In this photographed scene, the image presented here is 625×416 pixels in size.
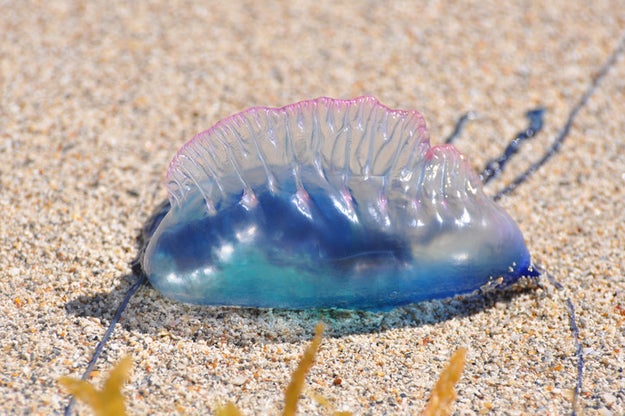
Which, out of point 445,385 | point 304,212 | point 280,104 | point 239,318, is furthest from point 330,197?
point 280,104

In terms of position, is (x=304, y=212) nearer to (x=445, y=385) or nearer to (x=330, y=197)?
(x=330, y=197)

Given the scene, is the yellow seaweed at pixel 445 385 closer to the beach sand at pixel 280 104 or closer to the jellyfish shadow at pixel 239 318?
the beach sand at pixel 280 104

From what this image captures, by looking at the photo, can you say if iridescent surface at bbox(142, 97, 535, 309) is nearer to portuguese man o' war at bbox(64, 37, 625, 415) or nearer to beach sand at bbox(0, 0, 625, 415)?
portuguese man o' war at bbox(64, 37, 625, 415)

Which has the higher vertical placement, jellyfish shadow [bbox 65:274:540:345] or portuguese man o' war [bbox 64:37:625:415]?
portuguese man o' war [bbox 64:37:625:415]

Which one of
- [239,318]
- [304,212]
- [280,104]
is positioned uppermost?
[304,212]

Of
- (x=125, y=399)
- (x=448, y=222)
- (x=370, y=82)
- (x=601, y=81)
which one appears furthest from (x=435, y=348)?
(x=601, y=81)

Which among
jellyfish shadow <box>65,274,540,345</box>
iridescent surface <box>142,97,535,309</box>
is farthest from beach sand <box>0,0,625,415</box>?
iridescent surface <box>142,97,535,309</box>
